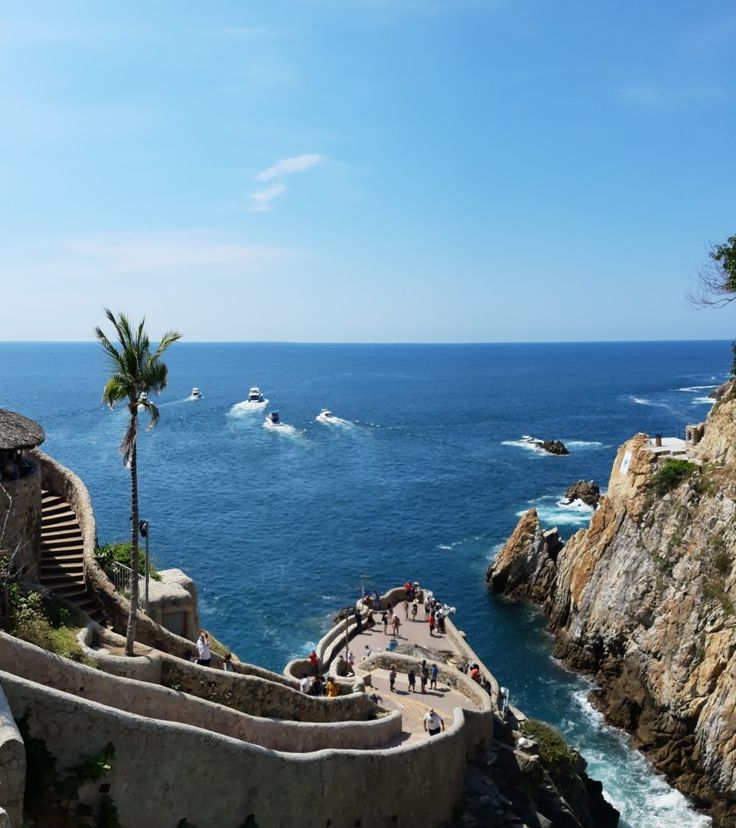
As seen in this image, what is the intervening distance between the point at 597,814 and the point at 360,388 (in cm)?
16135

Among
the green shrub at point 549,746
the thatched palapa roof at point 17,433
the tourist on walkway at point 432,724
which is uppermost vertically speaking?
the thatched palapa roof at point 17,433

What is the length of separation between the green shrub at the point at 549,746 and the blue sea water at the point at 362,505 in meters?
4.33

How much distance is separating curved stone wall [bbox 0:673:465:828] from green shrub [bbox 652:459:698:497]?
2400cm

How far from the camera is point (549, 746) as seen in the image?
1127 inches

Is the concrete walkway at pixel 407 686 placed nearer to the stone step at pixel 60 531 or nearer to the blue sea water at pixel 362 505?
the blue sea water at pixel 362 505

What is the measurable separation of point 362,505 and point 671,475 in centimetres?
3608

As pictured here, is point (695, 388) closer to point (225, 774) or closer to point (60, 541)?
point (60, 541)

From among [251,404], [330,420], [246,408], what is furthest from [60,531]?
[251,404]

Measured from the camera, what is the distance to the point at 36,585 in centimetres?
1900

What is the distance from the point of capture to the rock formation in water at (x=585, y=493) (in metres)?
71.2

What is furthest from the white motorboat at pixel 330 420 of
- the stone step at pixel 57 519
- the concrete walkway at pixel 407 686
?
the stone step at pixel 57 519

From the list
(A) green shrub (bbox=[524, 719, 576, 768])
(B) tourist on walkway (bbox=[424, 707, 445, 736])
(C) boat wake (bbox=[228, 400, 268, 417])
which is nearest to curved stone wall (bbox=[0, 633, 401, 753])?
(B) tourist on walkway (bbox=[424, 707, 445, 736])

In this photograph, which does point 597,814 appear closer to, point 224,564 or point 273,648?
point 273,648

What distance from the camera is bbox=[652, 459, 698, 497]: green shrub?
133 ft
